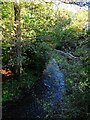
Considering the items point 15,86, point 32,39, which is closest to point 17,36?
point 32,39

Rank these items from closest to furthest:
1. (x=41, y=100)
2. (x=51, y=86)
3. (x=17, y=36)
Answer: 1. (x=41, y=100)
2. (x=17, y=36)
3. (x=51, y=86)

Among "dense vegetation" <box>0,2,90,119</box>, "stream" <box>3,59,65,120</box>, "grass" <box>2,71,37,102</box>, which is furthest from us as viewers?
"dense vegetation" <box>0,2,90,119</box>

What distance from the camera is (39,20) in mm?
13320

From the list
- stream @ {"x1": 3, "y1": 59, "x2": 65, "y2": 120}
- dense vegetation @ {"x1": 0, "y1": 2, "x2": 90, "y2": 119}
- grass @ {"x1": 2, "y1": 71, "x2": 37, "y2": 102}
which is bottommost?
stream @ {"x1": 3, "y1": 59, "x2": 65, "y2": 120}

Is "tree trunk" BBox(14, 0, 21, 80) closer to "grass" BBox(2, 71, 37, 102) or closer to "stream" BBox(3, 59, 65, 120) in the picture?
"grass" BBox(2, 71, 37, 102)

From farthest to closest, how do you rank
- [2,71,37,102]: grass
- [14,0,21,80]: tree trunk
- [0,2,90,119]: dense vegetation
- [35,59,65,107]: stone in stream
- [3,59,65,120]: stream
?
[14,0,21,80]: tree trunk → [0,2,90,119]: dense vegetation → [2,71,37,102]: grass → [35,59,65,107]: stone in stream → [3,59,65,120]: stream

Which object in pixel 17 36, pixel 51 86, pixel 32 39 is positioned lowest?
pixel 51 86

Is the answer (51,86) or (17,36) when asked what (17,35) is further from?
(51,86)

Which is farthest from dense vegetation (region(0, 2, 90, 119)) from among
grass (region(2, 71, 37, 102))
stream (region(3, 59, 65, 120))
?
stream (region(3, 59, 65, 120))

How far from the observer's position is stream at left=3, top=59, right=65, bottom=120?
31.8ft

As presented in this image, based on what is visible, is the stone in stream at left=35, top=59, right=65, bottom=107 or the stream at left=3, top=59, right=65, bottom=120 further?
the stone in stream at left=35, top=59, right=65, bottom=107

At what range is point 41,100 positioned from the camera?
11.2m

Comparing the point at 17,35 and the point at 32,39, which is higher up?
the point at 17,35

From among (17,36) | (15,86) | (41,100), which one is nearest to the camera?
(41,100)
